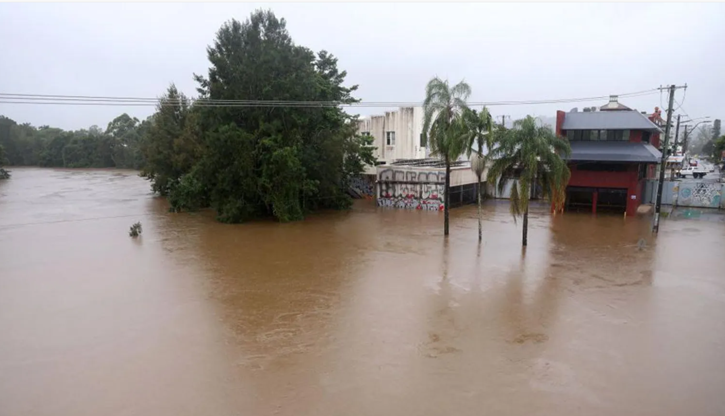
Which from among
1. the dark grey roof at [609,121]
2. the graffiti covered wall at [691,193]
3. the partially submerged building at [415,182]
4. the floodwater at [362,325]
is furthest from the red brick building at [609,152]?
the partially submerged building at [415,182]

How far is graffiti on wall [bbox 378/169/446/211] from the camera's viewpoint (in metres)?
32.2

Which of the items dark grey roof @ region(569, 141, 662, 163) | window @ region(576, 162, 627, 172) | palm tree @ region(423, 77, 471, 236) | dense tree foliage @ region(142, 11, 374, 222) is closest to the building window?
dense tree foliage @ region(142, 11, 374, 222)

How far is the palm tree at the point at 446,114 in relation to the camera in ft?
68.5

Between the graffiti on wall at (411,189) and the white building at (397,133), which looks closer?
the graffiti on wall at (411,189)

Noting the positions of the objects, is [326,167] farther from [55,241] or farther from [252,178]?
[55,241]

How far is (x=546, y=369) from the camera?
9.27 meters

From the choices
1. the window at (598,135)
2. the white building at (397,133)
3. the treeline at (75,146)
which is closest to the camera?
the window at (598,135)

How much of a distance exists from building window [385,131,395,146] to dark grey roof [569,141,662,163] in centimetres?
1691

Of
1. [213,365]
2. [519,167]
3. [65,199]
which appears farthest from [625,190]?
[65,199]

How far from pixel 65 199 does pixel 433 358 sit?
136 ft

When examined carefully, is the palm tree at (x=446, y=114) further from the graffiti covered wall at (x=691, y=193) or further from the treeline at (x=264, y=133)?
the graffiti covered wall at (x=691, y=193)

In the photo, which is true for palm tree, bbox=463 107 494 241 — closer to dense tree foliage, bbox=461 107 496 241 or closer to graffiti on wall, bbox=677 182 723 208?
dense tree foliage, bbox=461 107 496 241

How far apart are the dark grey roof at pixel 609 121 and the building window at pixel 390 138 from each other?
16125 mm

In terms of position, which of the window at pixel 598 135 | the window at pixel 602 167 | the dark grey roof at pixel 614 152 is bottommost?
the window at pixel 602 167
